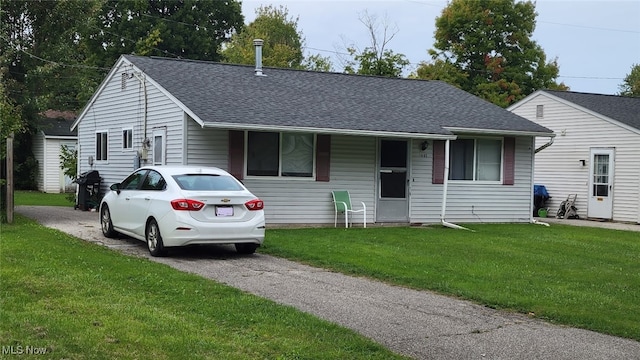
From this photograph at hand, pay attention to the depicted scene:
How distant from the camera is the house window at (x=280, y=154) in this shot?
15.5 metres

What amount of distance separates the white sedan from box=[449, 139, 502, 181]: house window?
878 centimetres

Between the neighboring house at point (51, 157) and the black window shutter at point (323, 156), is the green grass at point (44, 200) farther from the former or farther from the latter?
the black window shutter at point (323, 156)

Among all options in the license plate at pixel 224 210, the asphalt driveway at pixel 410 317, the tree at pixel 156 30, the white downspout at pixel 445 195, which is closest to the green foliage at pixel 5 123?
the asphalt driveway at pixel 410 317

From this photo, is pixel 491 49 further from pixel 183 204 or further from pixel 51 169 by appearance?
pixel 183 204

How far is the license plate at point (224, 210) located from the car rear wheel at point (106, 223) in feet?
10.2

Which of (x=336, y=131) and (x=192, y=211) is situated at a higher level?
Result: (x=336, y=131)

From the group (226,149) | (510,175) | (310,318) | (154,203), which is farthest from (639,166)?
(310,318)

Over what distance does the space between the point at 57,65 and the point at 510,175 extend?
1914 centimetres

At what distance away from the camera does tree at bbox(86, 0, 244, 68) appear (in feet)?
134

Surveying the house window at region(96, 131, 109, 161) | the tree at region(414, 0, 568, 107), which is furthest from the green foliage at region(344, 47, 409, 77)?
the house window at region(96, 131, 109, 161)

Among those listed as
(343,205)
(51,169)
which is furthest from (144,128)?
(51,169)

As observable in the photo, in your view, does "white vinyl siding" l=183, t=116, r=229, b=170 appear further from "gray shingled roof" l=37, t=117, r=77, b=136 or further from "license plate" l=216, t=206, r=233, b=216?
"gray shingled roof" l=37, t=117, r=77, b=136

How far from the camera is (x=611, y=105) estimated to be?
23.4 m

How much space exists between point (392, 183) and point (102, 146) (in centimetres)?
878
